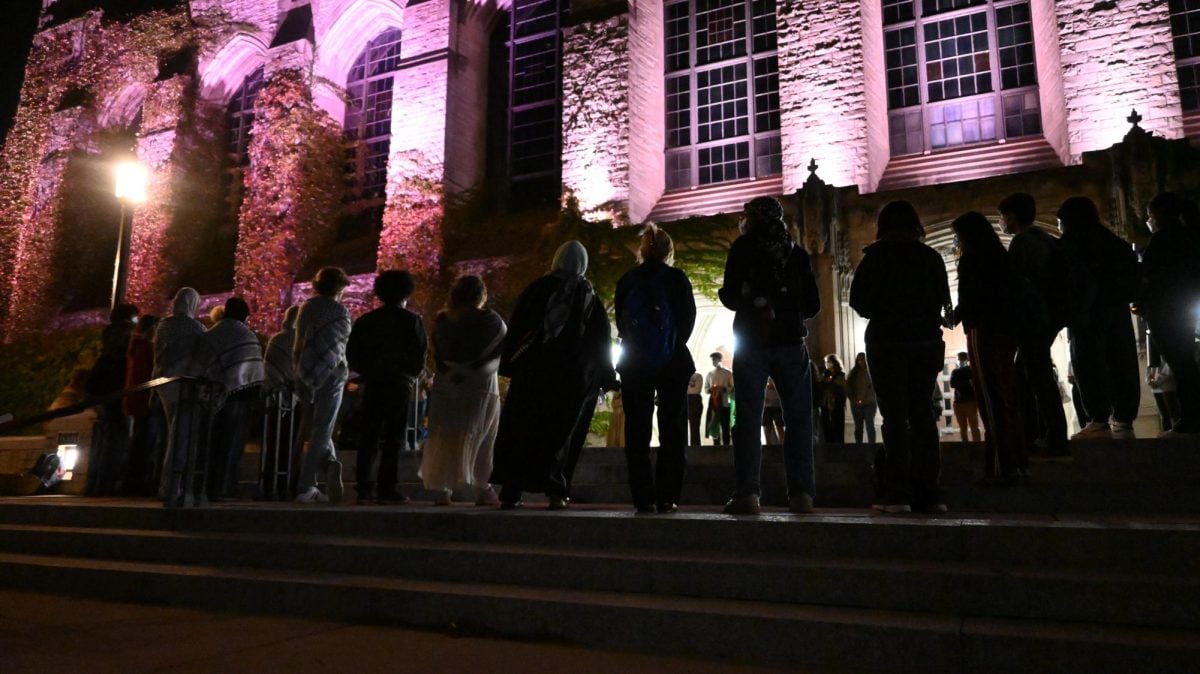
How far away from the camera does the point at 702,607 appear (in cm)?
320

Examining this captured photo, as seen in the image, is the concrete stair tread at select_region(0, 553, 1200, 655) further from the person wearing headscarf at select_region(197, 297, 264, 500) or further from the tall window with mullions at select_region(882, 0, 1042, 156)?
the tall window with mullions at select_region(882, 0, 1042, 156)

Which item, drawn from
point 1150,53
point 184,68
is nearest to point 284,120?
point 184,68

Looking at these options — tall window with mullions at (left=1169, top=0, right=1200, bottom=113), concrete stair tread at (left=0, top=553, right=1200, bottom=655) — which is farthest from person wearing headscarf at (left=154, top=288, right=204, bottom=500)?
tall window with mullions at (left=1169, top=0, right=1200, bottom=113)

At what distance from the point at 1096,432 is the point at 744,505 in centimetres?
275

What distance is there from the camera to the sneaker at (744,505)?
4.40 metres

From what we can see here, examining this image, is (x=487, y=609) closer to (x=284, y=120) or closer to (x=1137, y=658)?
(x=1137, y=658)

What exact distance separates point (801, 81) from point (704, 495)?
10574 millimetres

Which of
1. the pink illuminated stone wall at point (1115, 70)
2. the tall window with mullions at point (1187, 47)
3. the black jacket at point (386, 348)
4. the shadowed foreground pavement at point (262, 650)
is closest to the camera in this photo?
the shadowed foreground pavement at point (262, 650)

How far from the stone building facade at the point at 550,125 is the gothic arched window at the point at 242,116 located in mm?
77

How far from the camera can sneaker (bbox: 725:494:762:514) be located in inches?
173

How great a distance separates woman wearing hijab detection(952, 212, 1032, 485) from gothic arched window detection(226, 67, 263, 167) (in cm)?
2077

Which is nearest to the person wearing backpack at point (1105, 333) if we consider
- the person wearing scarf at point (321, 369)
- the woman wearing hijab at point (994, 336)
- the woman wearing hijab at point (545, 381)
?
the woman wearing hijab at point (994, 336)

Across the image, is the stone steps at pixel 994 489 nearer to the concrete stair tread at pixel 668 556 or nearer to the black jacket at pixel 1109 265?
Answer: the black jacket at pixel 1109 265

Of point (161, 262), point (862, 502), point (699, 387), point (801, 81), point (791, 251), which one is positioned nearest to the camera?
point (791, 251)
